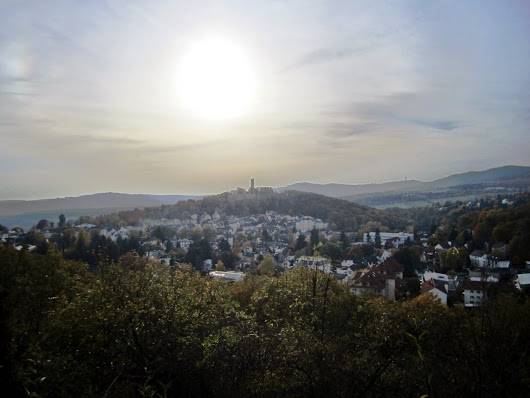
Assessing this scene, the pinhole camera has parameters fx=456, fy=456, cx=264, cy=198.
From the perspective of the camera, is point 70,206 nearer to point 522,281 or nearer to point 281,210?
point 281,210

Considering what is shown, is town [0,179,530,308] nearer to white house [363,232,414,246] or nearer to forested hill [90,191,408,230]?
white house [363,232,414,246]

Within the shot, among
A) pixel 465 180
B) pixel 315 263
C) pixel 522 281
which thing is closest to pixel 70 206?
pixel 522 281

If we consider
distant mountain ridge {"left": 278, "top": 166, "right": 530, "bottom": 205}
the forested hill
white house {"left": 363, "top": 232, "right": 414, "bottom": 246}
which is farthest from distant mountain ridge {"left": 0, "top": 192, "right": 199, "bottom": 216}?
white house {"left": 363, "top": 232, "right": 414, "bottom": 246}

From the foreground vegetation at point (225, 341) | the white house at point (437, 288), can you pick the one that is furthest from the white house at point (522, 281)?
the foreground vegetation at point (225, 341)

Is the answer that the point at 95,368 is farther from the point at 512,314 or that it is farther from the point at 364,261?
the point at 364,261

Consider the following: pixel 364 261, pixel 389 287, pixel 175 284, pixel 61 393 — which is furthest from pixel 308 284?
pixel 364 261

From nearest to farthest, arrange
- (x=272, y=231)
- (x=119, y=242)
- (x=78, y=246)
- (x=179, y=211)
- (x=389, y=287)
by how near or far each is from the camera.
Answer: (x=389, y=287) < (x=78, y=246) < (x=119, y=242) < (x=272, y=231) < (x=179, y=211)

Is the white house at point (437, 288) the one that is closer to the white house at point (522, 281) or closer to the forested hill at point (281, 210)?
the white house at point (522, 281)

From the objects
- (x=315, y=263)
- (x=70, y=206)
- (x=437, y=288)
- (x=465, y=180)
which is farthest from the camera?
(x=465, y=180)
